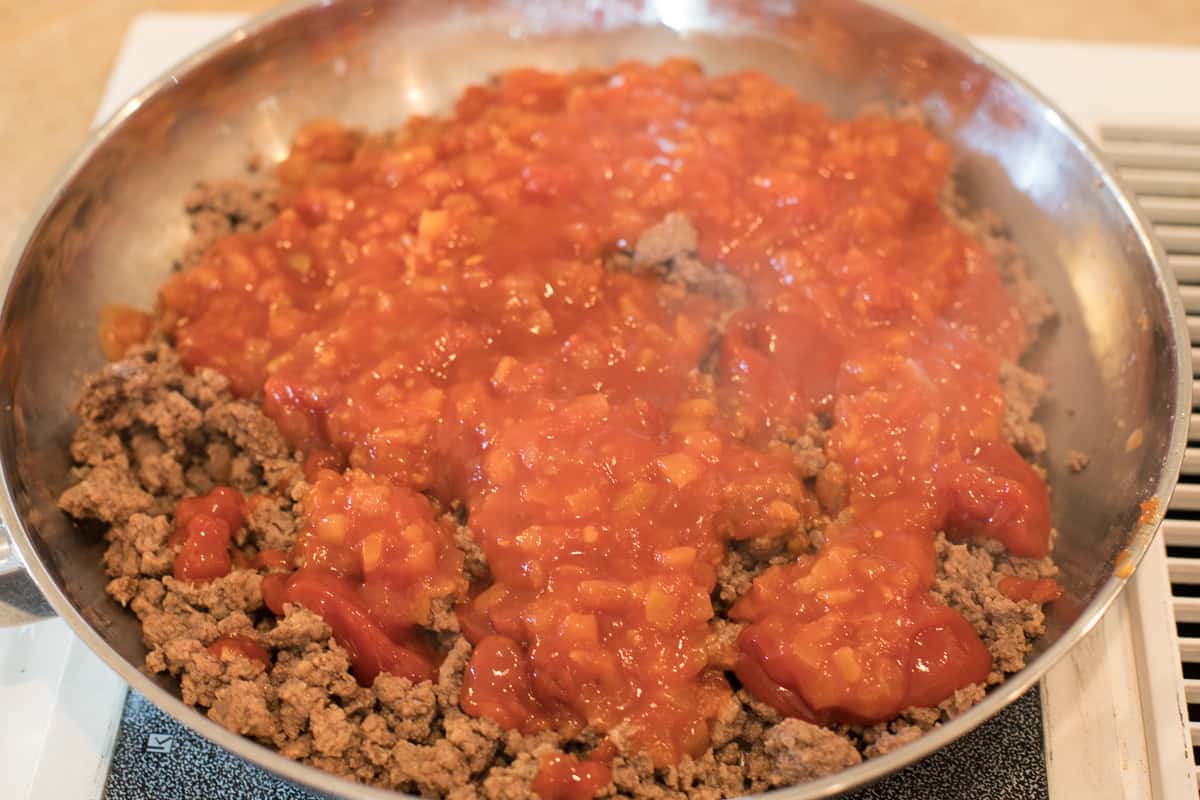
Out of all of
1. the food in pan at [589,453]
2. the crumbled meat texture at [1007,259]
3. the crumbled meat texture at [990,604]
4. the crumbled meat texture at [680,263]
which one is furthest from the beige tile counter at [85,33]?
the crumbled meat texture at [990,604]

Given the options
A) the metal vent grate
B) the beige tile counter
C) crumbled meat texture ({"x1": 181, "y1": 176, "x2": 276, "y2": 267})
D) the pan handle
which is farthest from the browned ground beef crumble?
the beige tile counter

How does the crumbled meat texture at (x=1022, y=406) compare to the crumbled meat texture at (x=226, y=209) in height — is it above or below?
below

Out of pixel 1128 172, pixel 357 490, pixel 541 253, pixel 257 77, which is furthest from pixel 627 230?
pixel 1128 172

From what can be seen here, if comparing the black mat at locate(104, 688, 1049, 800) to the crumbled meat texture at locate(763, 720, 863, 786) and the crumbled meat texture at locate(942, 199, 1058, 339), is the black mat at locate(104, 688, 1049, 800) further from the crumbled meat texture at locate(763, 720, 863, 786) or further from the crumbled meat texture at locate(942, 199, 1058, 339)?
the crumbled meat texture at locate(942, 199, 1058, 339)

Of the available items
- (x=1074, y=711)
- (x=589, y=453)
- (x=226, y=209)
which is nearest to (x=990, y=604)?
(x=1074, y=711)

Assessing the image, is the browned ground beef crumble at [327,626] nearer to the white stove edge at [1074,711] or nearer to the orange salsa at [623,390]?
the orange salsa at [623,390]

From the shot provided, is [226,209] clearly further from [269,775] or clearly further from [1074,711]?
[1074,711]
